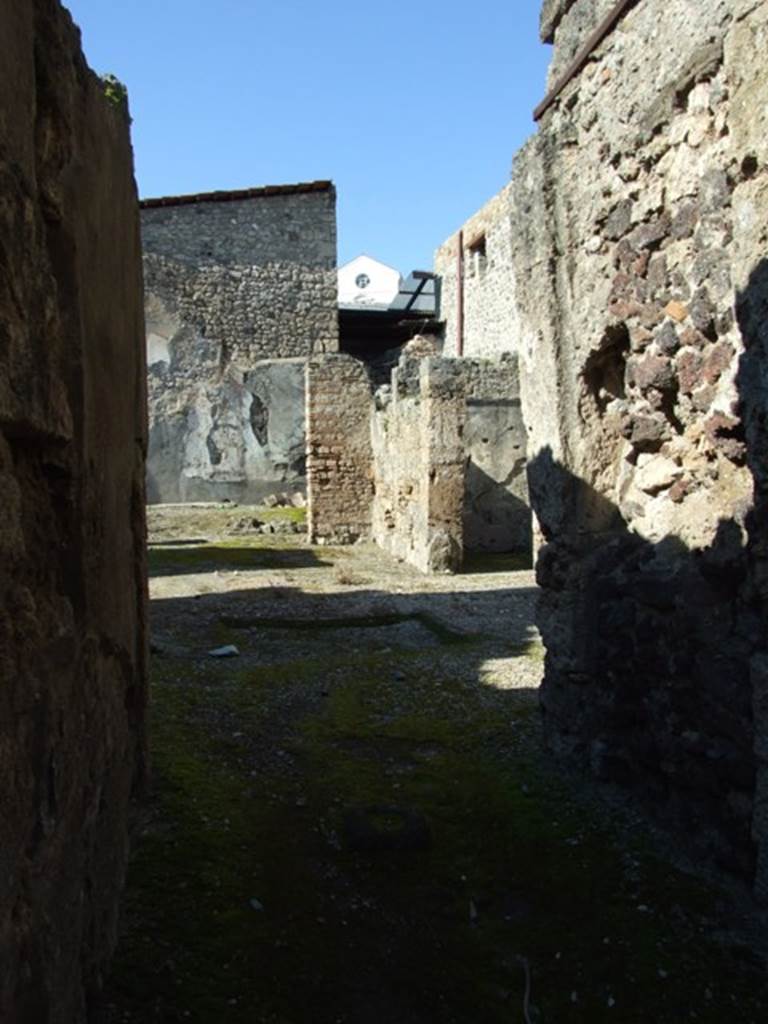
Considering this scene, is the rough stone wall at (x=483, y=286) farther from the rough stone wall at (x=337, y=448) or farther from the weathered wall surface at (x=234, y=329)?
the rough stone wall at (x=337, y=448)

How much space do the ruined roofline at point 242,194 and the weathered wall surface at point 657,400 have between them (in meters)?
17.7

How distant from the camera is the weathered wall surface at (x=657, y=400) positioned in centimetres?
Result: 298

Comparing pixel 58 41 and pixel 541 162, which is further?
pixel 541 162

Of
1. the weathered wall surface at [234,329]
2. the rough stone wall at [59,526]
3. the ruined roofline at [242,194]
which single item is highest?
the ruined roofline at [242,194]

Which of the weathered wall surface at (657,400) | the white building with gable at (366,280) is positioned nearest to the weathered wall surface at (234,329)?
the white building with gable at (366,280)

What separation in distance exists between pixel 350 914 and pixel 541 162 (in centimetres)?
320

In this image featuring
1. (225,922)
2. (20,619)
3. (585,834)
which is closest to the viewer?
(20,619)

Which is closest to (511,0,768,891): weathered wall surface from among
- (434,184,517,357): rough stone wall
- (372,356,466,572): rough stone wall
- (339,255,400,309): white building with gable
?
(372,356,466,572): rough stone wall

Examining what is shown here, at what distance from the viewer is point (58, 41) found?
2.35 m

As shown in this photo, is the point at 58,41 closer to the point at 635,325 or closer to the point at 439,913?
the point at 635,325

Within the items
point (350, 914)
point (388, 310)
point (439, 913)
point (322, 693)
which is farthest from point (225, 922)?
point (388, 310)

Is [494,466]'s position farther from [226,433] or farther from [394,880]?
[394,880]

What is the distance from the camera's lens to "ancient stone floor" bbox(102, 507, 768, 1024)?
2600 millimetres

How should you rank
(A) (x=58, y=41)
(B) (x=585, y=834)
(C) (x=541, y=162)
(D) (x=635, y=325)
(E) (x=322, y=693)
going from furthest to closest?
1. (E) (x=322, y=693)
2. (C) (x=541, y=162)
3. (D) (x=635, y=325)
4. (B) (x=585, y=834)
5. (A) (x=58, y=41)
